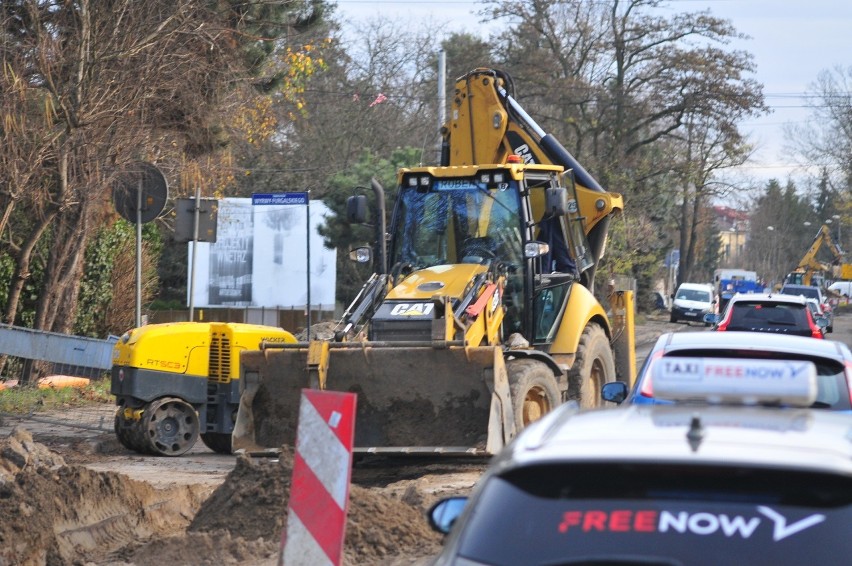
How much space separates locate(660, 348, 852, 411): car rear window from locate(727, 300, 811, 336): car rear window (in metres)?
11.6

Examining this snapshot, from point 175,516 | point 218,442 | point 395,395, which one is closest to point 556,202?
point 395,395

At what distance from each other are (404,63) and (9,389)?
32174mm

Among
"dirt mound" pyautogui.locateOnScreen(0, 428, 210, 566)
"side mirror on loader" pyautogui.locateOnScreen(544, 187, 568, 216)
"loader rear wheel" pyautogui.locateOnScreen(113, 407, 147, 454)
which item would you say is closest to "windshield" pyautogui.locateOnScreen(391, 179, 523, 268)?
"side mirror on loader" pyautogui.locateOnScreen(544, 187, 568, 216)

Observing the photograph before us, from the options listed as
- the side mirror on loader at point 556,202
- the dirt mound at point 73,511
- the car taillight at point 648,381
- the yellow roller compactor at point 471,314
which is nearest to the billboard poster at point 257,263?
the yellow roller compactor at point 471,314

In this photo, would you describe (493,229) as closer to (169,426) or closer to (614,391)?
(169,426)

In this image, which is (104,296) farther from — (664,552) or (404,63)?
(404,63)

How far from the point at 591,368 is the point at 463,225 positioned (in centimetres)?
234

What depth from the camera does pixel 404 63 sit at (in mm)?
48281

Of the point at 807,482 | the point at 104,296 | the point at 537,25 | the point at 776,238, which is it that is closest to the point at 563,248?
the point at 807,482

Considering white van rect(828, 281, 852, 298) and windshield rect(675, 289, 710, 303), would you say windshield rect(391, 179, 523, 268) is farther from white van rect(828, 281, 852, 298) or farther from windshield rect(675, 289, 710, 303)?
white van rect(828, 281, 852, 298)

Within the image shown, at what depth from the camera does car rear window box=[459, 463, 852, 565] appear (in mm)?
3266

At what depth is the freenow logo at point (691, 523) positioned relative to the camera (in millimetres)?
3285

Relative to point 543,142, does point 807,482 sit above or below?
below

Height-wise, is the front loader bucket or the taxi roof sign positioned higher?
the taxi roof sign
